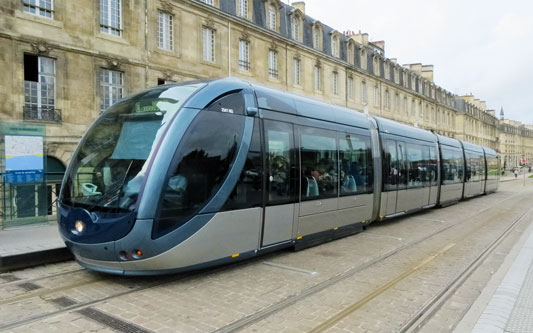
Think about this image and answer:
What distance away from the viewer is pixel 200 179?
5566 millimetres

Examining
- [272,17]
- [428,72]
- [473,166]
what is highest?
[428,72]

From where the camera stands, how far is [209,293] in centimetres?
532

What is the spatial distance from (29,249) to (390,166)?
9.10 meters

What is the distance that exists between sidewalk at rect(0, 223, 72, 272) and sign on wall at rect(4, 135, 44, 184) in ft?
4.76

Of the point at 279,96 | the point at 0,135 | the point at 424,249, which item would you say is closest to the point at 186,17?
the point at 0,135

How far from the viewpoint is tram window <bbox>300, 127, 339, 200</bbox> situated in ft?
25.3

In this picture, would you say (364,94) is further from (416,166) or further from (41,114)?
(41,114)

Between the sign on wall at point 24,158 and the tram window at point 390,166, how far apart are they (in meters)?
9.07

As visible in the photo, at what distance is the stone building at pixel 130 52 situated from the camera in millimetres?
→ 15266

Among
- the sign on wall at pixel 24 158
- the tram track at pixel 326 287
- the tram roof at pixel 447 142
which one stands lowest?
the tram track at pixel 326 287

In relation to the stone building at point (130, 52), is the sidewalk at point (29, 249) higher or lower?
lower

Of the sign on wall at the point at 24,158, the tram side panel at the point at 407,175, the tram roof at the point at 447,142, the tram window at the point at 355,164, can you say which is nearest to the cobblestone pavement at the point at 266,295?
the tram window at the point at 355,164

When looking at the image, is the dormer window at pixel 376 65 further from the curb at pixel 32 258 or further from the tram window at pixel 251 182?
the curb at pixel 32 258

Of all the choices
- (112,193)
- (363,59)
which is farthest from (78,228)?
(363,59)
